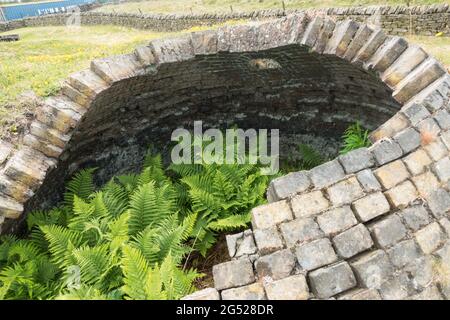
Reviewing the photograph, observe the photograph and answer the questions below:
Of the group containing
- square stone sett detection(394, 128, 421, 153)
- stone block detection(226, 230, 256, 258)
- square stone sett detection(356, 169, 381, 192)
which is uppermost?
square stone sett detection(394, 128, 421, 153)

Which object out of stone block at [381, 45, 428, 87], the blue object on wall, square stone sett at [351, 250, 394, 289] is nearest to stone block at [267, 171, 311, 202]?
square stone sett at [351, 250, 394, 289]

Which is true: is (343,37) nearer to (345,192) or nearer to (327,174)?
(327,174)

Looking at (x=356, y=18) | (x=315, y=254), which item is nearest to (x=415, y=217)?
(x=315, y=254)

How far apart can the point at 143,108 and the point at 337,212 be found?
444 centimetres

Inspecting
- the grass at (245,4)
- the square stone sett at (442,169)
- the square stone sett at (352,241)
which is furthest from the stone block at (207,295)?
the grass at (245,4)

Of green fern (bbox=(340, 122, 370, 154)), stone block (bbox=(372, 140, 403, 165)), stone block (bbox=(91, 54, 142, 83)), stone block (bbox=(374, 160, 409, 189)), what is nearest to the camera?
stone block (bbox=(374, 160, 409, 189))

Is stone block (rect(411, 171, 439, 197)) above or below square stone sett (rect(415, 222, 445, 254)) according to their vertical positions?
above

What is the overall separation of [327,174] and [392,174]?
597 mm

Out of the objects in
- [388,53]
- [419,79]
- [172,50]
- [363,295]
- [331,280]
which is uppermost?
[172,50]

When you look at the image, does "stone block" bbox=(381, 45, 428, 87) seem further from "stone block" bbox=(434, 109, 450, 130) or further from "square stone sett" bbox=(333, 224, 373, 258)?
"square stone sett" bbox=(333, 224, 373, 258)

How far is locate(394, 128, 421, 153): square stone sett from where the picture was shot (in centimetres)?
385

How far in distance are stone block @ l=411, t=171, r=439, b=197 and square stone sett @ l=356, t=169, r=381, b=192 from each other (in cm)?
38

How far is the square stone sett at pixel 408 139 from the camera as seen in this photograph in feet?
12.6

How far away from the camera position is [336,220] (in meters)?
3.49
